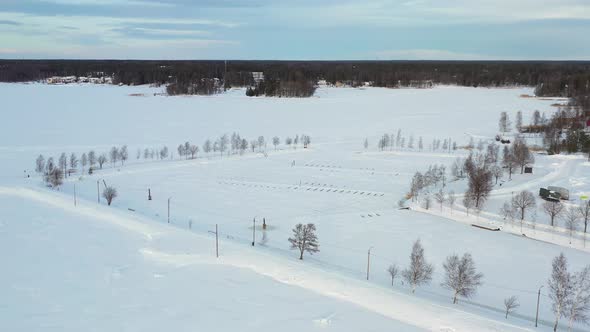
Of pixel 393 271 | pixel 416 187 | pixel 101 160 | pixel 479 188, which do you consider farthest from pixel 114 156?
pixel 393 271

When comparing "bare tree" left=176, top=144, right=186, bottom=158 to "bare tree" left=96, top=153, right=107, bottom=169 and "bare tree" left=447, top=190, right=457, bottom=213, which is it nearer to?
"bare tree" left=96, top=153, right=107, bottom=169

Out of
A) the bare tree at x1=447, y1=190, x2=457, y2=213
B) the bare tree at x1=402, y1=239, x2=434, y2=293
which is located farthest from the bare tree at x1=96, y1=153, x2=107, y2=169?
the bare tree at x1=402, y1=239, x2=434, y2=293

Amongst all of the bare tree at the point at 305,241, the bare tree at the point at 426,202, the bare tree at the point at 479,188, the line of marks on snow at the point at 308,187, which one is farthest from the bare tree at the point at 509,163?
the bare tree at the point at 305,241

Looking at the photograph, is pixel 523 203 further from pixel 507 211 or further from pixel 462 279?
pixel 462 279

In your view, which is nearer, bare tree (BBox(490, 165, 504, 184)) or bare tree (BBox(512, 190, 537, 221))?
bare tree (BBox(512, 190, 537, 221))

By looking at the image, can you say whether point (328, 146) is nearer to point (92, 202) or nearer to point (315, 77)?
point (92, 202)

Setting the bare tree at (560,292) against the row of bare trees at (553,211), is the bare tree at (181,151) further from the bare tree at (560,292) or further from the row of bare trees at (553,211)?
the bare tree at (560,292)
